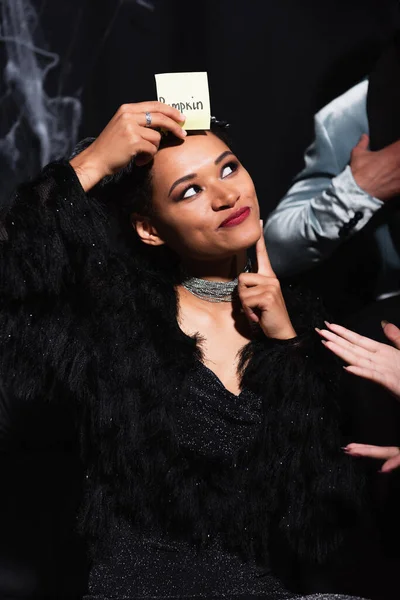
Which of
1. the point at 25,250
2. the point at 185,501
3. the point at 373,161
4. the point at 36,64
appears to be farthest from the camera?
the point at 36,64

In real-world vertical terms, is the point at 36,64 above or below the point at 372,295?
above

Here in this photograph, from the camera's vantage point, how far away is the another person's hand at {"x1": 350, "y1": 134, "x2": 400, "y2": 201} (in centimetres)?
186

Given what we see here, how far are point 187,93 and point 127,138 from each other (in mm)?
141

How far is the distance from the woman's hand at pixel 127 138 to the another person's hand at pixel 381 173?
1.69 feet

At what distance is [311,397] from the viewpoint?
1589 mm

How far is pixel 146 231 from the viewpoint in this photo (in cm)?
166

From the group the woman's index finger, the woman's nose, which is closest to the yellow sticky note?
the woman's nose

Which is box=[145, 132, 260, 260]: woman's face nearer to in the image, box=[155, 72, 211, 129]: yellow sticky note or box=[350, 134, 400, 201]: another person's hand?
box=[155, 72, 211, 129]: yellow sticky note

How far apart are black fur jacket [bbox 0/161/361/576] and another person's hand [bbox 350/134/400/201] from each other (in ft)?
1.47

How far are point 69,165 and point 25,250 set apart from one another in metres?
0.17

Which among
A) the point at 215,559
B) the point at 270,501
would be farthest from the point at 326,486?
the point at 215,559

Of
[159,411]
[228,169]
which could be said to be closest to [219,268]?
[228,169]

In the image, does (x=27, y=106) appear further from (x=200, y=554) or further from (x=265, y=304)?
(x=200, y=554)

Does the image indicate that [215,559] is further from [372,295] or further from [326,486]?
[372,295]
